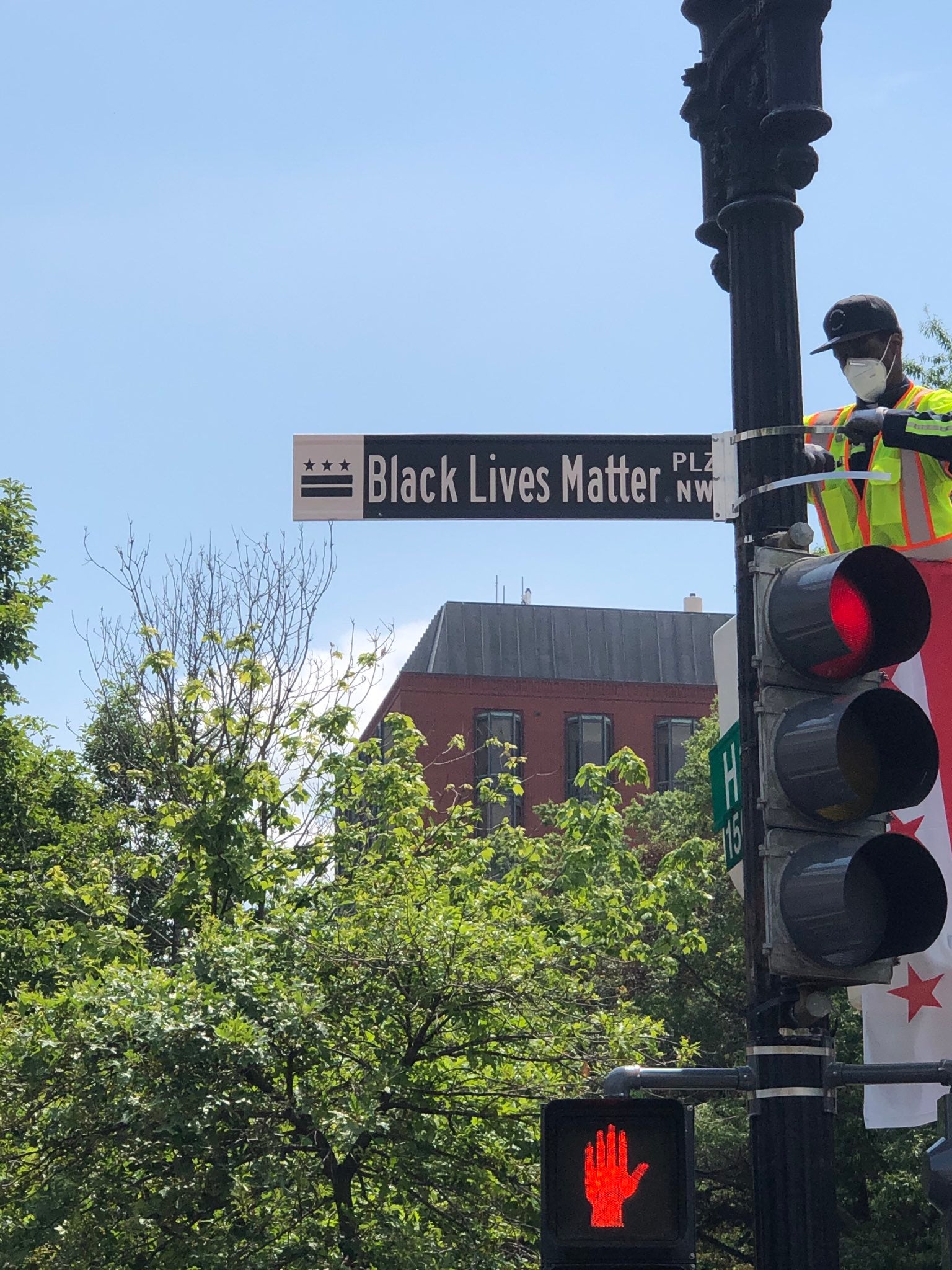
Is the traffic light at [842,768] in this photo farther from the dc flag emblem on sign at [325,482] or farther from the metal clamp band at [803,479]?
the dc flag emblem on sign at [325,482]

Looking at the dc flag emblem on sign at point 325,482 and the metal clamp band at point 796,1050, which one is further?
the dc flag emblem on sign at point 325,482

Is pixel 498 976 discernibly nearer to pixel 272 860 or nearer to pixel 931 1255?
pixel 272 860

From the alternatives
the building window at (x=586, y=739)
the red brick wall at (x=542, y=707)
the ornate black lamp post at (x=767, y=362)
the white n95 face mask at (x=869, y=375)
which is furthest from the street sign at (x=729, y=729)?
the building window at (x=586, y=739)

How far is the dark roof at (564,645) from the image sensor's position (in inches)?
2682

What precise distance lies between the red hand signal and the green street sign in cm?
74

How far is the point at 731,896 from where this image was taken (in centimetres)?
3344

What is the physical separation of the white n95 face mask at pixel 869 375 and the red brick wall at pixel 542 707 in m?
58.9

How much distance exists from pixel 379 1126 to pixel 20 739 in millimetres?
16144

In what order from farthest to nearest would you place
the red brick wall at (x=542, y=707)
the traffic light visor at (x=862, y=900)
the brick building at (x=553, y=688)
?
the brick building at (x=553, y=688) → the red brick wall at (x=542, y=707) → the traffic light visor at (x=862, y=900)

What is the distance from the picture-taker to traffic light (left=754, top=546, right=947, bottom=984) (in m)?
3.24

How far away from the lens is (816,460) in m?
4.02

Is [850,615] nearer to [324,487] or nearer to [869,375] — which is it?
[869,375]

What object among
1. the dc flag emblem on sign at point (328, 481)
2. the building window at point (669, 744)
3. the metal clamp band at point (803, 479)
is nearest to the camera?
the metal clamp band at point (803, 479)

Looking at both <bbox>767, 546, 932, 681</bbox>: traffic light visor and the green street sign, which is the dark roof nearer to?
the green street sign
